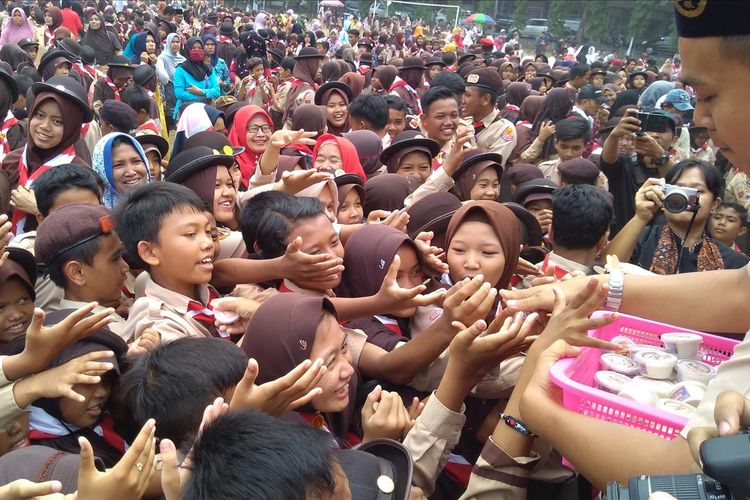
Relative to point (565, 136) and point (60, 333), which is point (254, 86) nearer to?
point (565, 136)

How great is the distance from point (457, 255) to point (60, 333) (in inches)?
60.7

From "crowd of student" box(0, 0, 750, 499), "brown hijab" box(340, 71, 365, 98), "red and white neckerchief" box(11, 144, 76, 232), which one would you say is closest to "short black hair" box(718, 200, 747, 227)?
"crowd of student" box(0, 0, 750, 499)

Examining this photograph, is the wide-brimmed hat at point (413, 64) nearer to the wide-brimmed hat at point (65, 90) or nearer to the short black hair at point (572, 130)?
the short black hair at point (572, 130)

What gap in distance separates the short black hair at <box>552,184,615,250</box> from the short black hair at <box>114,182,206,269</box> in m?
1.72

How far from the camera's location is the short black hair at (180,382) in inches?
68.4

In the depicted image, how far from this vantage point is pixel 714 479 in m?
0.94

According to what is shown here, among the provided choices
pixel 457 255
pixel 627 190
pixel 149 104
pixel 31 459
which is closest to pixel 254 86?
pixel 149 104

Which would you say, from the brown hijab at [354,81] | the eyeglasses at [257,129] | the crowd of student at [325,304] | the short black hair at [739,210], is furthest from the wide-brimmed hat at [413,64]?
the short black hair at [739,210]

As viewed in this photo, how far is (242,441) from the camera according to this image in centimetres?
124

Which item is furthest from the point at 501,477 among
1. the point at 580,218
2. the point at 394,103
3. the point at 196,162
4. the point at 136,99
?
the point at 136,99

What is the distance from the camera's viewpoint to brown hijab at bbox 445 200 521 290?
2570 millimetres

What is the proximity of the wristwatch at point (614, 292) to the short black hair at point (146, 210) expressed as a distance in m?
1.70

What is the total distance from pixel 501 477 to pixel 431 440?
28 centimetres

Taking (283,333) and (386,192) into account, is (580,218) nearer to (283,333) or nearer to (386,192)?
(386,192)
